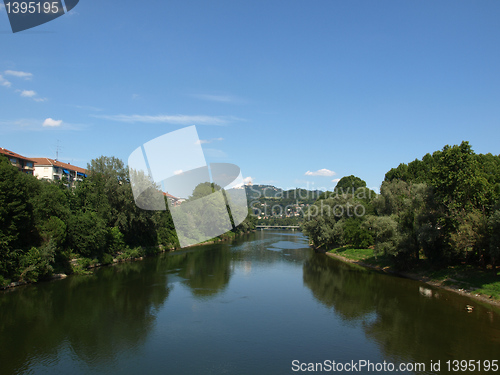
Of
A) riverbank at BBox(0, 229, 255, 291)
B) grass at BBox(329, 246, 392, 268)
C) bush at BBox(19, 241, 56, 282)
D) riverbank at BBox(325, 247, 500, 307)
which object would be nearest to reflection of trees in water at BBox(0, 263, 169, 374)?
bush at BBox(19, 241, 56, 282)

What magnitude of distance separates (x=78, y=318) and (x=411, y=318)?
18.0m

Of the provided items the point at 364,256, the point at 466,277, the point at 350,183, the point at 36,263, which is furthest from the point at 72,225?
the point at 350,183

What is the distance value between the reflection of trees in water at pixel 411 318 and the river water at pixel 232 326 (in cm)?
7

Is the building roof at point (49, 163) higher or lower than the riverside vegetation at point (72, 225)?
higher

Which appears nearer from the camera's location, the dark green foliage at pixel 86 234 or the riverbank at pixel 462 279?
the riverbank at pixel 462 279

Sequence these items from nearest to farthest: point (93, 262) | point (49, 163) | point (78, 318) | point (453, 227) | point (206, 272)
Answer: point (78, 318)
point (453, 227)
point (206, 272)
point (93, 262)
point (49, 163)

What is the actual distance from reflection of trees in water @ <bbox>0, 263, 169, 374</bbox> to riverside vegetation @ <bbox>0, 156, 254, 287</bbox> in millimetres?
2310

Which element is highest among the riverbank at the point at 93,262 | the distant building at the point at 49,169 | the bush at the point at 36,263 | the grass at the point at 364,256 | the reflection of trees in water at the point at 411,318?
the distant building at the point at 49,169

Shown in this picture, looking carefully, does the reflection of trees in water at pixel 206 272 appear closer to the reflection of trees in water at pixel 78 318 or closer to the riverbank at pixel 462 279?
the reflection of trees in water at pixel 78 318

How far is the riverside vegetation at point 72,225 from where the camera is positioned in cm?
2308

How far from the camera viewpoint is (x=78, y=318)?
18.0 m

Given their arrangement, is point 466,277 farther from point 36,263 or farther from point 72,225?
point 72,225

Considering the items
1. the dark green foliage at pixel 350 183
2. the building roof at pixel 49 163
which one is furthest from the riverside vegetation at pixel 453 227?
the building roof at pixel 49 163

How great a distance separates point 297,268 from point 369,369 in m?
23.3
